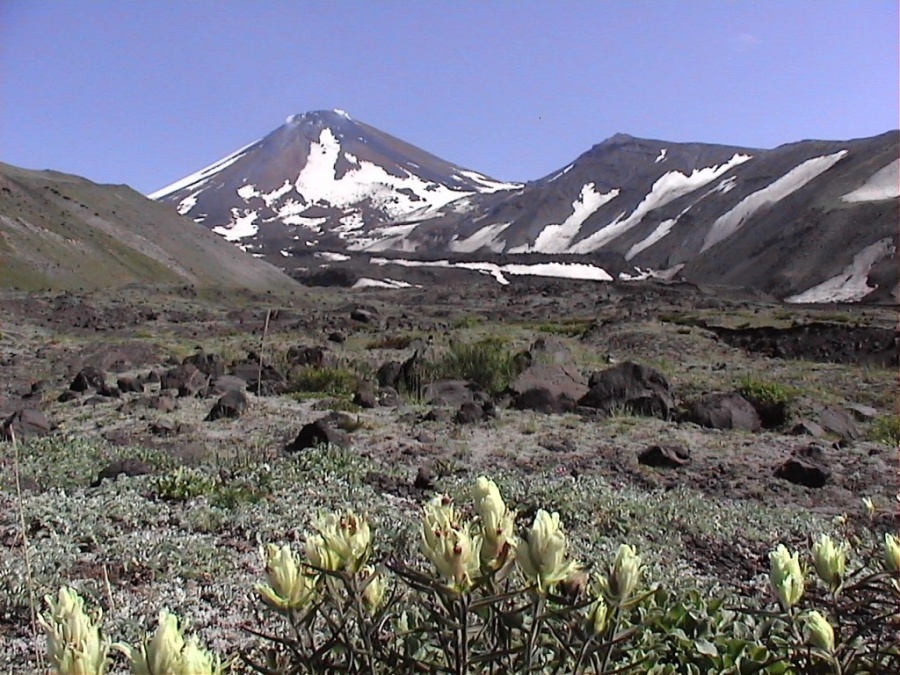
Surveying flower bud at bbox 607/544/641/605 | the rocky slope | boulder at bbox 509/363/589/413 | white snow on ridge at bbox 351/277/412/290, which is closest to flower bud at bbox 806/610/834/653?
flower bud at bbox 607/544/641/605

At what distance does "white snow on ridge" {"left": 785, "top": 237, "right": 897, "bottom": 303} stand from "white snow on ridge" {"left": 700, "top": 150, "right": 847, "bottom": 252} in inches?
723

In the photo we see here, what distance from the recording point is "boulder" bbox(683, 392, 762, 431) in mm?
6758

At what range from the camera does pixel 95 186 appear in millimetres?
41688

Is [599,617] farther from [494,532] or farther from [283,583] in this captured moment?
[283,583]

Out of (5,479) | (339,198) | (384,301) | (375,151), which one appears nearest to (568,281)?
(384,301)

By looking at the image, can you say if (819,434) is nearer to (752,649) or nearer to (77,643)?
(752,649)

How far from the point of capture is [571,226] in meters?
73.7

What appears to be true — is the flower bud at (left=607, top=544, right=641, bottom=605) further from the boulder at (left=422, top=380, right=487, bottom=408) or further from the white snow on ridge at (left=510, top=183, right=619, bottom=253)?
the white snow on ridge at (left=510, top=183, right=619, bottom=253)

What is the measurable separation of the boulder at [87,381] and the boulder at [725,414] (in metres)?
6.09

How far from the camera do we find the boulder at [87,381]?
8602mm

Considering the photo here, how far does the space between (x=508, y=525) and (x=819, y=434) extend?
6.18m

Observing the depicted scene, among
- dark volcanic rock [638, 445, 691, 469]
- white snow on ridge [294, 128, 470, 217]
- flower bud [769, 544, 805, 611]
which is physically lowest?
dark volcanic rock [638, 445, 691, 469]

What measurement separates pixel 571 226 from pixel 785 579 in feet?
242

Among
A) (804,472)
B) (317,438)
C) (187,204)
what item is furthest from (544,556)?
(187,204)
